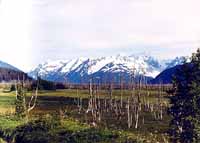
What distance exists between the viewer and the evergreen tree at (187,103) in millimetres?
56875

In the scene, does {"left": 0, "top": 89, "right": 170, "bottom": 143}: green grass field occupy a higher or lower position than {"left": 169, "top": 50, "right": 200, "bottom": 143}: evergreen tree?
lower

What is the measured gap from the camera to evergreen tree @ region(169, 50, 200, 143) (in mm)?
56875

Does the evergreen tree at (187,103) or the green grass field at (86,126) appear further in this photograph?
the evergreen tree at (187,103)

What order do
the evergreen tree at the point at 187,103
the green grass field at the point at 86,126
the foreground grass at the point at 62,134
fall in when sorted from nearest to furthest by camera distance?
the foreground grass at the point at 62,134
the green grass field at the point at 86,126
the evergreen tree at the point at 187,103

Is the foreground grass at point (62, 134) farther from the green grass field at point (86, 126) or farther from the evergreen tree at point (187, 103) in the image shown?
the evergreen tree at point (187, 103)

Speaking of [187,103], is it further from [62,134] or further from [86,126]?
[86,126]

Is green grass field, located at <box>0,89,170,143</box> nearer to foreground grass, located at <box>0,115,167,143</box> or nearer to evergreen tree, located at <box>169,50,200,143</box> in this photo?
foreground grass, located at <box>0,115,167,143</box>

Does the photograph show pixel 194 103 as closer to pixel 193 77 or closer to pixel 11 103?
pixel 193 77

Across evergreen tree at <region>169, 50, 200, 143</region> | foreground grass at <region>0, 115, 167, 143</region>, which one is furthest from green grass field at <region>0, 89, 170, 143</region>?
evergreen tree at <region>169, 50, 200, 143</region>

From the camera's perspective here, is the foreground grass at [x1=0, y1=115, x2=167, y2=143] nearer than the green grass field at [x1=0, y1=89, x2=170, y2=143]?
Yes

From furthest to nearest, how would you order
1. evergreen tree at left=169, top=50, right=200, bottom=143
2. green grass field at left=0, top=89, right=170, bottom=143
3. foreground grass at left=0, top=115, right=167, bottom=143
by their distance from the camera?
evergreen tree at left=169, top=50, right=200, bottom=143, green grass field at left=0, top=89, right=170, bottom=143, foreground grass at left=0, top=115, right=167, bottom=143

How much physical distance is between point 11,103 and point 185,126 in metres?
118

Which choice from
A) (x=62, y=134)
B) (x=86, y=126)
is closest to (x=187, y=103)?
(x=62, y=134)

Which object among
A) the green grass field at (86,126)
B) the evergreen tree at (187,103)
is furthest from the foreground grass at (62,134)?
the evergreen tree at (187,103)
